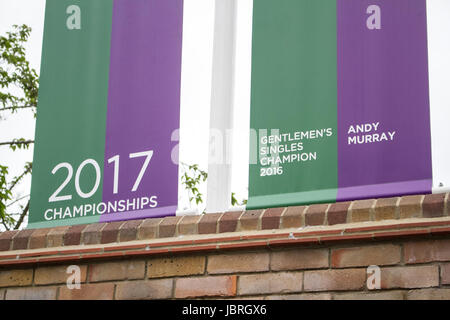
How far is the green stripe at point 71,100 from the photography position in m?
4.86

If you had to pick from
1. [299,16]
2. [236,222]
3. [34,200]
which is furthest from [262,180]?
[34,200]

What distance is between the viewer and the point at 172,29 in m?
4.79

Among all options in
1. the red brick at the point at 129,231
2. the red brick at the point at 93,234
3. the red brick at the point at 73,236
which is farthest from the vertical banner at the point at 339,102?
the red brick at the point at 73,236

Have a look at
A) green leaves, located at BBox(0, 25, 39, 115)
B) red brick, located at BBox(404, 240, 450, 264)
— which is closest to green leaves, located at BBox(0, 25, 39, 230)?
green leaves, located at BBox(0, 25, 39, 115)

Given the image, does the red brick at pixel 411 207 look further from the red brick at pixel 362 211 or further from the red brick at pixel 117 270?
the red brick at pixel 117 270

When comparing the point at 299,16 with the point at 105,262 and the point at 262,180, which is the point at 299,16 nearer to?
the point at 262,180

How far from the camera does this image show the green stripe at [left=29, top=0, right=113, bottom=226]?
4863 millimetres

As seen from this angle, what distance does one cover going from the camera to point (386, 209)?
13.0ft

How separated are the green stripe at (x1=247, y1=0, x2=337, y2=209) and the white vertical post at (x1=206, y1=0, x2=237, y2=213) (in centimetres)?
22

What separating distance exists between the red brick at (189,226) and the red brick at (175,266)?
0.14 meters

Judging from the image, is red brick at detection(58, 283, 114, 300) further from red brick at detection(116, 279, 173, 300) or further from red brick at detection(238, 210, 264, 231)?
red brick at detection(238, 210, 264, 231)

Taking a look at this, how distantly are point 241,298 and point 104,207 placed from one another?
105 cm

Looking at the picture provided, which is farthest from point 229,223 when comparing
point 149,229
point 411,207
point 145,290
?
point 411,207
